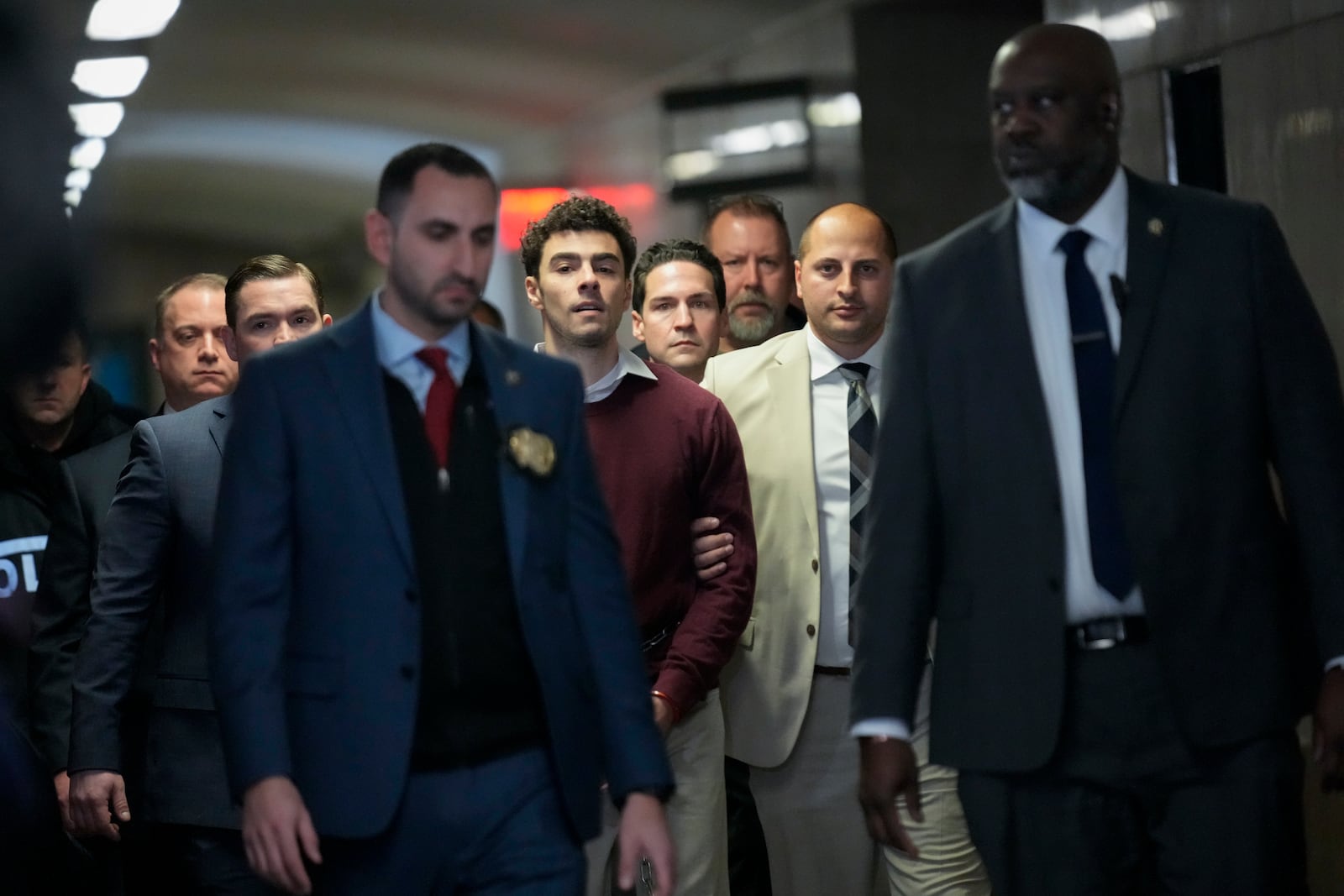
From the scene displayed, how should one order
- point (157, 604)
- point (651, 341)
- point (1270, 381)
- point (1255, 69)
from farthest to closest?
point (1255, 69) < point (651, 341) < point (157, 604) < point (1270, 381)

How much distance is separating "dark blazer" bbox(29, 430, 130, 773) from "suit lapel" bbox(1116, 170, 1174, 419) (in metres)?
2.79

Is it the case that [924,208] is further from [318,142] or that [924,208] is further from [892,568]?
[318,142]

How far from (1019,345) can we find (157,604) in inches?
95.2

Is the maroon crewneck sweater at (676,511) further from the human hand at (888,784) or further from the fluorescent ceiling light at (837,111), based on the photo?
the fluorescent ceiling light at (837,111)

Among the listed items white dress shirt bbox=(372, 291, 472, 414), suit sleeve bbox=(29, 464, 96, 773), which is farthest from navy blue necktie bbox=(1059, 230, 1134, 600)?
suit sleeve bbox=(29, 464, 96, 773)

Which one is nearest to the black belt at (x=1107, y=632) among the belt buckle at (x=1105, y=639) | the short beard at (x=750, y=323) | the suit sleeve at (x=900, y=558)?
the belt buckle at (x=1105, y=639)

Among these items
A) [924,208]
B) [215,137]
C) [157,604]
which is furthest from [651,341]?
[215,137]

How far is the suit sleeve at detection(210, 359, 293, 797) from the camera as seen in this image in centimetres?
324

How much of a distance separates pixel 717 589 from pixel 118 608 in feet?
4.89

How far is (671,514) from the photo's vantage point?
16.9ft

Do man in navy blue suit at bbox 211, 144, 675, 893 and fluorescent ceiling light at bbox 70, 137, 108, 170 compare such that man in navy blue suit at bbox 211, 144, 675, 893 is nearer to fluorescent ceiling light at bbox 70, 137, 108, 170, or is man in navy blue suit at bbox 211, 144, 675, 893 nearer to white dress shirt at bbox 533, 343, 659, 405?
white dress shirt at bbox 533, 343, 659, 405

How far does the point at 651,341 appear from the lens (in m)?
6.36

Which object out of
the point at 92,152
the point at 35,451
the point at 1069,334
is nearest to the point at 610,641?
the point at 1069,334

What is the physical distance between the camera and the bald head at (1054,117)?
3.40 m
